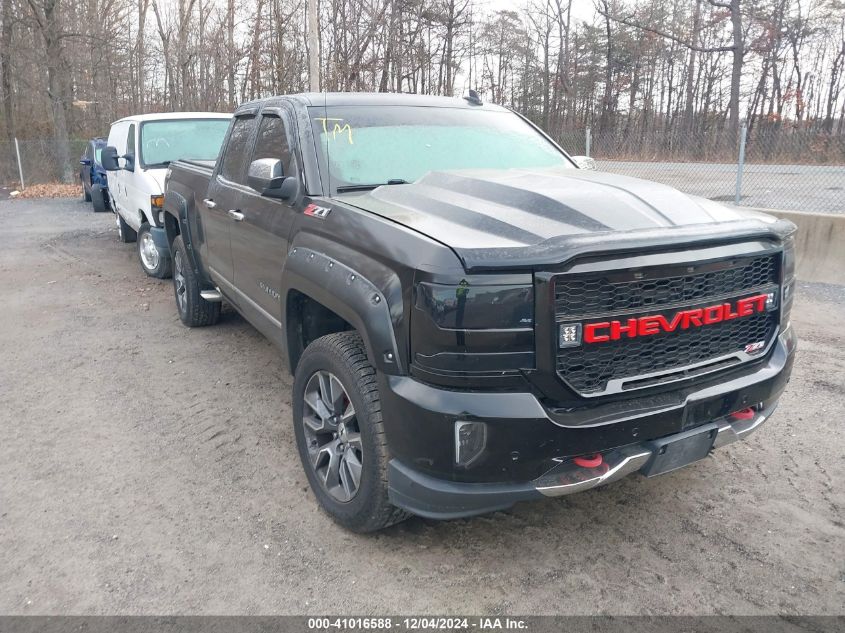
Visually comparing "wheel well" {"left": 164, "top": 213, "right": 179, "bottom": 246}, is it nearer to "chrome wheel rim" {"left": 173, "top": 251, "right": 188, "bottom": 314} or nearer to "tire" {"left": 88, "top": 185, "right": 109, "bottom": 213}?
"chrome wheel rim" {"left": 173, "top": 251, "right": 188, "bottom": 314}

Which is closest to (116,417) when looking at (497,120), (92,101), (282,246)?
(282,246)

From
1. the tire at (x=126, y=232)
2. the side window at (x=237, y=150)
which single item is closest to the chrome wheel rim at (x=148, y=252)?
the tire at (x=126, y=232)

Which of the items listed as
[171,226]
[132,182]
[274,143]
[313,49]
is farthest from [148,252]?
[313,49]

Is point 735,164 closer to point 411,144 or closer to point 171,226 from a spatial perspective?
point 171,226

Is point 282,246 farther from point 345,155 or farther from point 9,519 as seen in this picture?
point 9,519

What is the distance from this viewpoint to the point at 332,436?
332cm

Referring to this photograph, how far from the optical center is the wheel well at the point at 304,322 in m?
3.56

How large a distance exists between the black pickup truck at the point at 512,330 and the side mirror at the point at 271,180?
1 cm

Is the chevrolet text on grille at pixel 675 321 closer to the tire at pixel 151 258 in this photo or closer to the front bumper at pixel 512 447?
the front bumper at pixel 512 447

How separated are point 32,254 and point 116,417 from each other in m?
7.47

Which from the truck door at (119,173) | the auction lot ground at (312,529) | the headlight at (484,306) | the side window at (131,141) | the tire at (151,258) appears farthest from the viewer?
the truck door at (119,173)

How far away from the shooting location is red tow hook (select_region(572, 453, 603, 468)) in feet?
8.56

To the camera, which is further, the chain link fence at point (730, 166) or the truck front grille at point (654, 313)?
the chain link fence at point (730, 166)

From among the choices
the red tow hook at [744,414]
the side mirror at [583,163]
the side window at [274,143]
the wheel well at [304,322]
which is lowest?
the red tow hook at [744,414]
